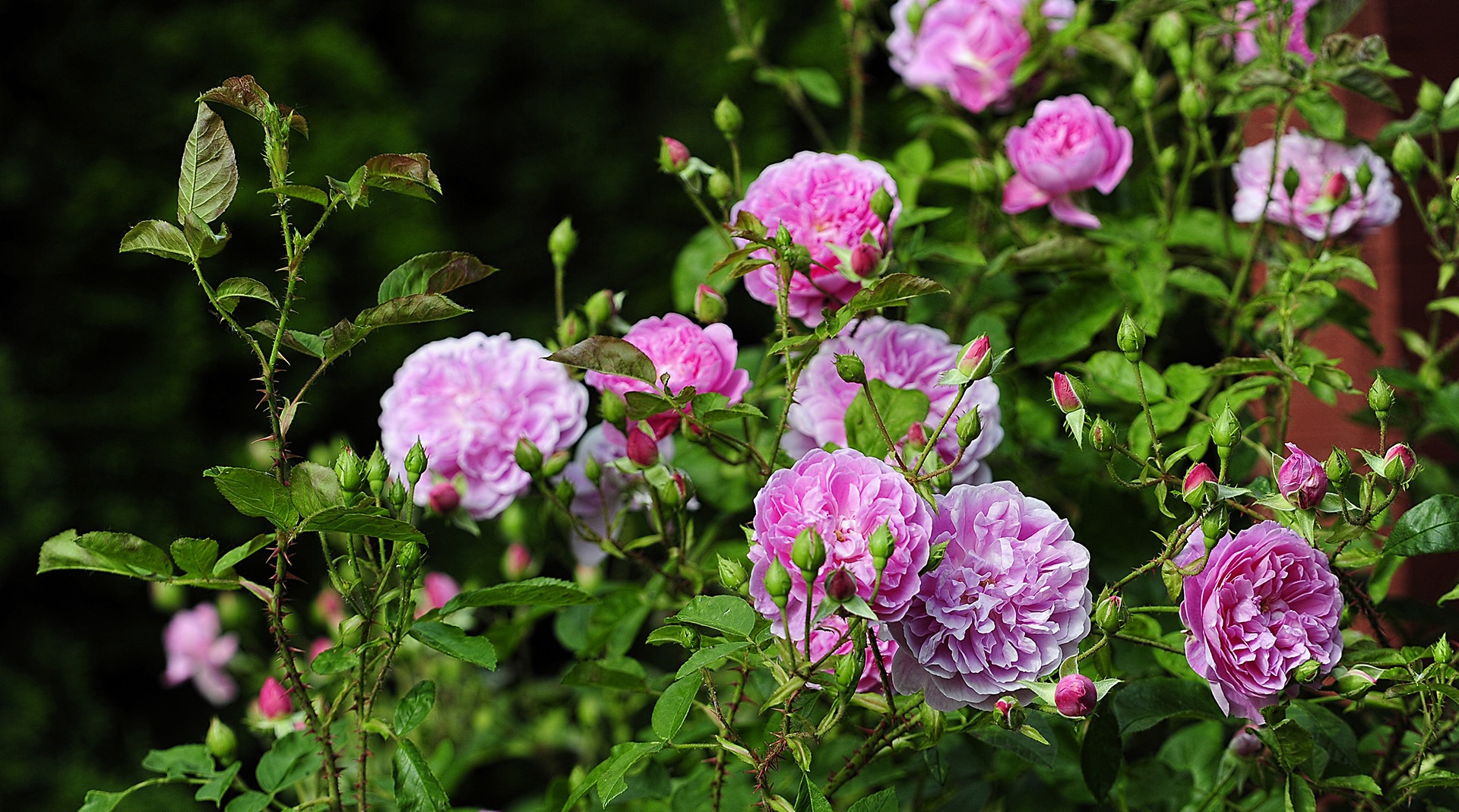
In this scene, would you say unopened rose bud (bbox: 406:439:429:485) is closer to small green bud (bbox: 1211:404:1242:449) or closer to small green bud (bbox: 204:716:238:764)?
small green bud (bbox: 204:716:238:764)

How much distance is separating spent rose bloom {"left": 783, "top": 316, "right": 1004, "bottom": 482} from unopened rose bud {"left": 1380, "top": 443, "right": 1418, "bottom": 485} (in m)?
0.21

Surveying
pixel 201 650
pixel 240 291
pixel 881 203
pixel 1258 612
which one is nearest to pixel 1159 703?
pixel 1258 612

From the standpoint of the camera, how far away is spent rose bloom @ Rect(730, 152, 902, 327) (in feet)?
2.11

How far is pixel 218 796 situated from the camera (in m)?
0.60

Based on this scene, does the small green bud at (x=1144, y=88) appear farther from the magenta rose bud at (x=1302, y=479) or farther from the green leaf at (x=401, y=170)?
the green leaf at (x=401, y=170)

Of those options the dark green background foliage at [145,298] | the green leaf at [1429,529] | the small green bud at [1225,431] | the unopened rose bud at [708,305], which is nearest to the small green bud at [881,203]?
the unopened rose bud at [708,305]

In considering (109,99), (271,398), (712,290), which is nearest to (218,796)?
(271,398)

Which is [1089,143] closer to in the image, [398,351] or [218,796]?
[218,796]

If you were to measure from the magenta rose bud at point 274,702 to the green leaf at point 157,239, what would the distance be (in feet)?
0.99

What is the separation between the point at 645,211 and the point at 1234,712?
7.06 ft

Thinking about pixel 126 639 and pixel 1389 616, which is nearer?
pixel 1389 616

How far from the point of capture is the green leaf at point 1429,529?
555 millimetres

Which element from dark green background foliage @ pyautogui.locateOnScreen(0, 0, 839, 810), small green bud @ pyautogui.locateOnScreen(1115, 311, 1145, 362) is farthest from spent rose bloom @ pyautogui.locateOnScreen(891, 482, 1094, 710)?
dark green background foliage @ pyautogui.locateOnScreen(0, 0, 839, 810)

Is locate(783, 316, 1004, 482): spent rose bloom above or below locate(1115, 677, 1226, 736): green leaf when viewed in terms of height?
above
